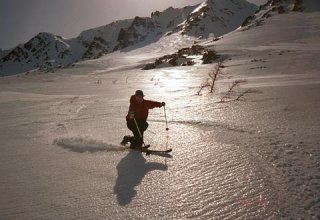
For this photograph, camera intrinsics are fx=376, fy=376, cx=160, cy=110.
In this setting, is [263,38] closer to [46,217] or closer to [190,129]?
[190,129]

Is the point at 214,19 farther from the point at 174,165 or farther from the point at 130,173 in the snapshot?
the point at 130,173

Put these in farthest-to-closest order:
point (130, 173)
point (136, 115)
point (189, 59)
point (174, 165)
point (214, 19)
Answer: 1. point (214, 19)
2. point (189, 59)
3. point (136, 115)
4. point (174, 165)
5. point (130, 173)

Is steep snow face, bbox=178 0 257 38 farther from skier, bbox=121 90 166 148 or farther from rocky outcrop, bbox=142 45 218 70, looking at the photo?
skier, bbox=121 90 166 148

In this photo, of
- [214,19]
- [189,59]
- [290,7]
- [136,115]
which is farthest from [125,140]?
[214,19]

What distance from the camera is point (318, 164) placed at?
17.3ft

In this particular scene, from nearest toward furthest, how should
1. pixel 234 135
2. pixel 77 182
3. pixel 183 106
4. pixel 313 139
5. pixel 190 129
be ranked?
pixel 77 182, pixel 313 139, pixel 234 135, pixel 190 129, pixel 183 106

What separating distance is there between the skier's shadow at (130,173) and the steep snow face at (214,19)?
417 feet

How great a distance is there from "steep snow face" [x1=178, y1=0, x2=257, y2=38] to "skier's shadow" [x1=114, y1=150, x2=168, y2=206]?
12712 cm

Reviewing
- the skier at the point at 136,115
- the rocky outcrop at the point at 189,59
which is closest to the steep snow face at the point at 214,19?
the rocky outcrop at the point at 189,59

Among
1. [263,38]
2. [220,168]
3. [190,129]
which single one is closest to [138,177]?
[220,168]

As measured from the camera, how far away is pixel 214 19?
16612cm

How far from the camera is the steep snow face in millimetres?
141337

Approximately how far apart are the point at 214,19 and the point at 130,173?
168 m

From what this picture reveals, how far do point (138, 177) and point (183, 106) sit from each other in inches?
245
